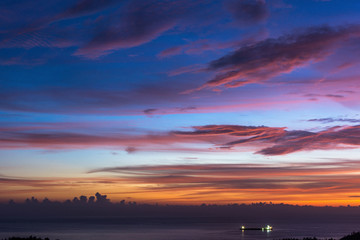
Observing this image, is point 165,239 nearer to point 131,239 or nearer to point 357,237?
point 131,239

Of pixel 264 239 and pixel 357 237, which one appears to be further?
pixel 264 239

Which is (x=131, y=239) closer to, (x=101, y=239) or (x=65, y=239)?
(x=101, y=239)

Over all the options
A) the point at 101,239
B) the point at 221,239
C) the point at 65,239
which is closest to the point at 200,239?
the point at 221,239

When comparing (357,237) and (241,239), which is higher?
(357,237)

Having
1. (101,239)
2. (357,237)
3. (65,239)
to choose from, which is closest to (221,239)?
(101,239)

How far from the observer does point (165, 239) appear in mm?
160125

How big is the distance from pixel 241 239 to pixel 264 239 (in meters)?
9.57

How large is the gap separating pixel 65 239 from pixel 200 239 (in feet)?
179

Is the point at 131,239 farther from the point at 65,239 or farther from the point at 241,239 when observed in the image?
the point at 241,239

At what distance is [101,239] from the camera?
165m

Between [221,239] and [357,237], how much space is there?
9819 centimetres

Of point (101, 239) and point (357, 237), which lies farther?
point (101, 239)

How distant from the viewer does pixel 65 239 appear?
163250 millimetres

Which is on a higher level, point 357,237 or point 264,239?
point 357,237
